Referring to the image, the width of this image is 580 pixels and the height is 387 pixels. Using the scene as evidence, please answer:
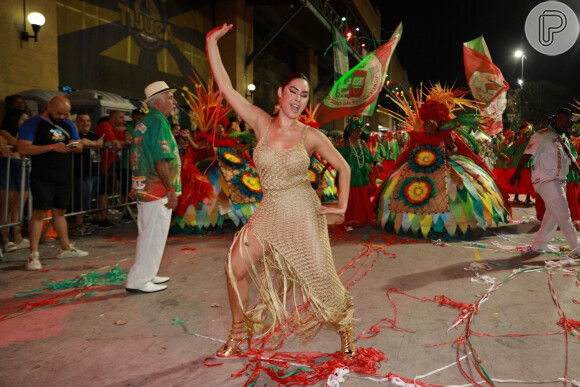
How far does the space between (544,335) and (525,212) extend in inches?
300

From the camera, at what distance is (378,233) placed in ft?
25.3

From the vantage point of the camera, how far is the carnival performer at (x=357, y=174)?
8.27 meters

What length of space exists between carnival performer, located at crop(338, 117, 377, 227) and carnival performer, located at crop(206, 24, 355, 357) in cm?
530

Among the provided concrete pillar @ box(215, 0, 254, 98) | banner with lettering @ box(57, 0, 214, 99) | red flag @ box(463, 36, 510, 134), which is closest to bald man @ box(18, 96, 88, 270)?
banner with lettering @ box(57, 0, 214, 99)

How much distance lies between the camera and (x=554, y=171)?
5.70m

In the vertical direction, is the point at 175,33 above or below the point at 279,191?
above

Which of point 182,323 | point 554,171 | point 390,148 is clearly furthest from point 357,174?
point 390,148

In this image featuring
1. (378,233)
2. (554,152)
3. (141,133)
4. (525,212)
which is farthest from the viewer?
(525,212)

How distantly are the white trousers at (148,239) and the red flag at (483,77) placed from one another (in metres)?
7.91

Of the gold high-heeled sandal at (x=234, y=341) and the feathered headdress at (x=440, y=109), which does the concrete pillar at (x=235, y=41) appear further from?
the gold high-heeled sandal at (x=234, y=341)

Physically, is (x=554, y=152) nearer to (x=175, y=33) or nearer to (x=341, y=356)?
(x=341, y=356)

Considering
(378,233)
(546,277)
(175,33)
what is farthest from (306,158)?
(175,33)

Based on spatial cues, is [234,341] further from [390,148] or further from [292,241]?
[390,148]

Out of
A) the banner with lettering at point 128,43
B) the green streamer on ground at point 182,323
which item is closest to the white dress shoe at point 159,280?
the green streamer on ground at point 182,323
